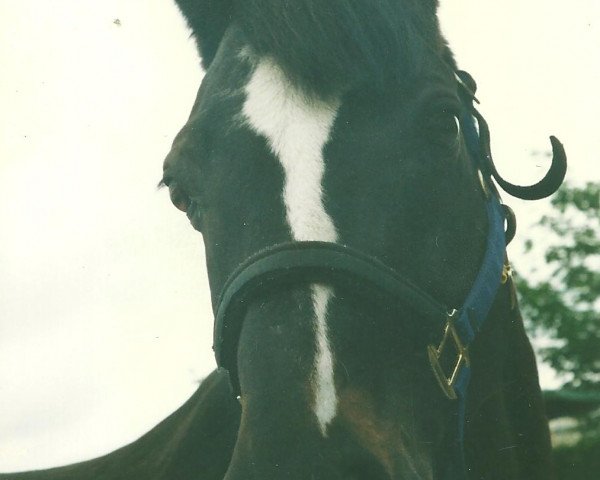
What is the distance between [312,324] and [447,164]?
0.64m

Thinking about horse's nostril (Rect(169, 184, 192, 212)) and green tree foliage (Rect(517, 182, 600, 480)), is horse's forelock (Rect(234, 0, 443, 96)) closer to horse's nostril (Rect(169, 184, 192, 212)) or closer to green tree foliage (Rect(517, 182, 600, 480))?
horse's nostril (Rect(169, 184, 192, 212))

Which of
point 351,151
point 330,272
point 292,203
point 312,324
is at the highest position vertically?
point 351,151

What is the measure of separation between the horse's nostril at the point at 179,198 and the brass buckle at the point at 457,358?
32.5 inches

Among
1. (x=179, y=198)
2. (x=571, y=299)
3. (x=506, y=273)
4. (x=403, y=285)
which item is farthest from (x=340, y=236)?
(x=571, y=299)

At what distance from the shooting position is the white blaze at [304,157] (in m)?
1.52

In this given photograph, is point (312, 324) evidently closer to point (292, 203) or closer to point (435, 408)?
point (292, 203)

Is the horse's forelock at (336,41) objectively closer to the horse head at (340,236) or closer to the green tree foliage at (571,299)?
the horse head at (340,236)

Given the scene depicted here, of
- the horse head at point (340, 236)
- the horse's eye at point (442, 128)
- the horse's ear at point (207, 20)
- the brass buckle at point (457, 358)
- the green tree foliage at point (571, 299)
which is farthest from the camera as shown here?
the green tree foliage at point (571, 299)

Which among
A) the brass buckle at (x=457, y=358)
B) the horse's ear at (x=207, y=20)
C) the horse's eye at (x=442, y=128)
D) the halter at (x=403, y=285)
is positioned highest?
the horse's ear at (x=207, y=20)

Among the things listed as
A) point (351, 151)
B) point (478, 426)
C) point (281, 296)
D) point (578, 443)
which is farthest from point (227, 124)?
point (578, 443)

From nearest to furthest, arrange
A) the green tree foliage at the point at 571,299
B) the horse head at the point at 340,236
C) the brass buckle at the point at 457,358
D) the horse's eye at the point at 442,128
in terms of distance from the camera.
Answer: the horse head at the point at 340,236, the brass buckle at the point at 457,358, the horse's eye at the point at 442,128, the green tree foliage at the point at 571,299

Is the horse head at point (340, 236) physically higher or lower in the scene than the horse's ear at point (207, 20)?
Answer: lower

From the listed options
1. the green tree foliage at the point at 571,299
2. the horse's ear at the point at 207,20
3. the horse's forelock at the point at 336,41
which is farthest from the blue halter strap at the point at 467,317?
the green tree foliage at the point at 571,299

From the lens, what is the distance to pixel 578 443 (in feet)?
15.1
